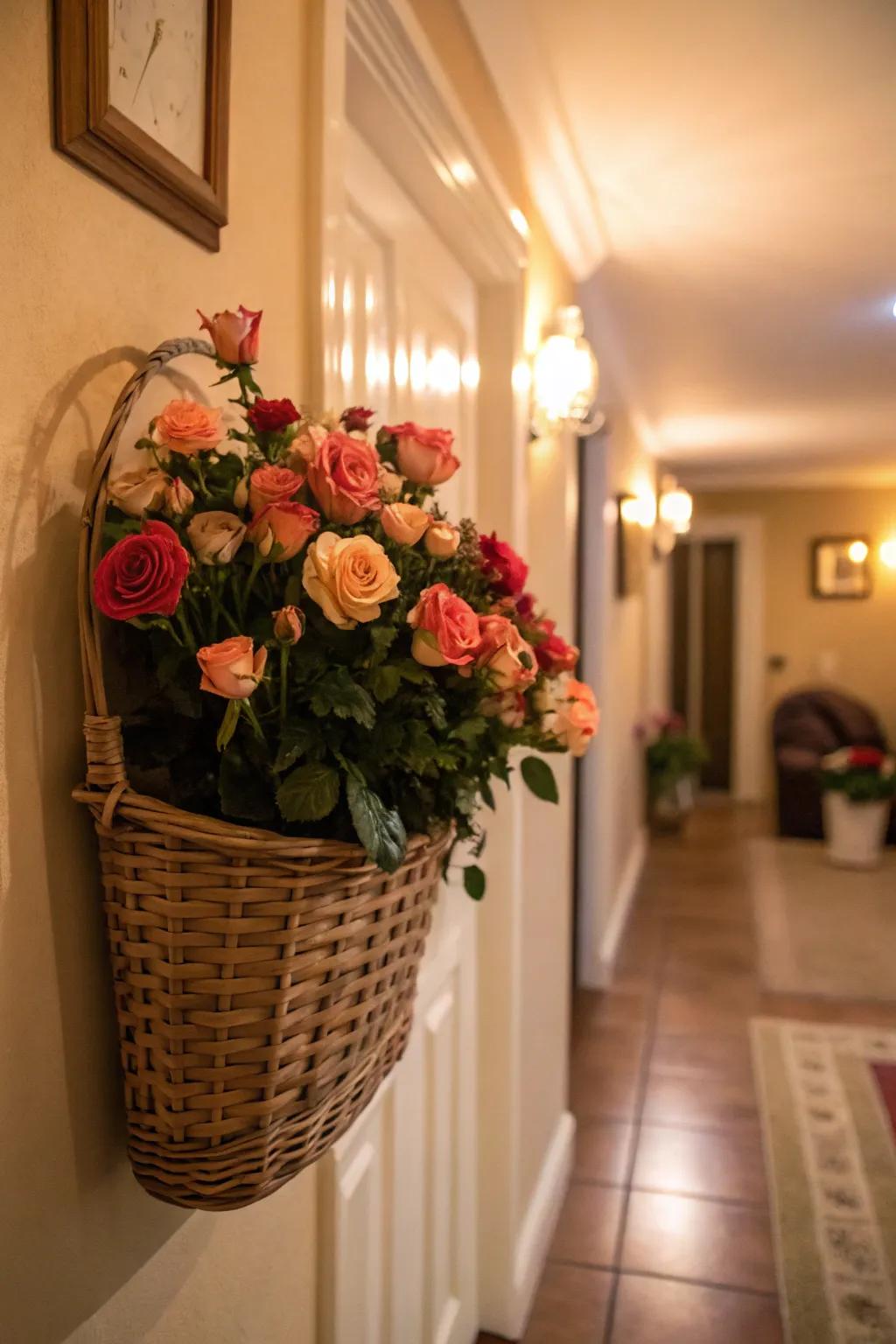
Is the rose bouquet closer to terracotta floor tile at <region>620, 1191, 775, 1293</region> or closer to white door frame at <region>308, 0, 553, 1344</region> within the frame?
white door frame at <region>308, 0, 553, 1344</region>

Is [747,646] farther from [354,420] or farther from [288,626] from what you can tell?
[288,626]

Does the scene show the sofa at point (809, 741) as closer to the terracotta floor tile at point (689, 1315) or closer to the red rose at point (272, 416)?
the terracotta floor tile at point (689, 1315)

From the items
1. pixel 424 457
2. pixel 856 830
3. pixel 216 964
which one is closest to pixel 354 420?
pixel 424 457

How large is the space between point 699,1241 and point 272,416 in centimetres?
235

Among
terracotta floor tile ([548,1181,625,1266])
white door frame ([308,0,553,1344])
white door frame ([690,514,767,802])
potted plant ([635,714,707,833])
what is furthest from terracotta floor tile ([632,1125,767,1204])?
white door frame ([690,514,767,802])

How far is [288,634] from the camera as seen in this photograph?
2.20ft

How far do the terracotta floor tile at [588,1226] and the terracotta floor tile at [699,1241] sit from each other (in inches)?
1.5

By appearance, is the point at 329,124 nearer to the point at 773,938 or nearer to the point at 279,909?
the point at 279,909

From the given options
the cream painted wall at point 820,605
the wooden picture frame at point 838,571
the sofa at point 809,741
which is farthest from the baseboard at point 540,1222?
the wooden picture frame at point 838,571

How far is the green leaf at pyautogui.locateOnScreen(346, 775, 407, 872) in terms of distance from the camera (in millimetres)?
677

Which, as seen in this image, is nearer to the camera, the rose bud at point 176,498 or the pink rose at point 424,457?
the rose bud at point 176,498

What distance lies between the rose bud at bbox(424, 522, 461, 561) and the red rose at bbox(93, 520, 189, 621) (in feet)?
0.79

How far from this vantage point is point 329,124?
106cm

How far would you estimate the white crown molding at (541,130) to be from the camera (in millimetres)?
1638
